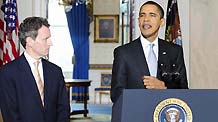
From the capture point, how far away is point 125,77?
2451 mm

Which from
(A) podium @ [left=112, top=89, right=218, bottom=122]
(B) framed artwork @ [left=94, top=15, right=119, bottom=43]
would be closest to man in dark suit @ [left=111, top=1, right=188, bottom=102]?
(A) podium @ [left=112, top=89, right=218, bottom=122]

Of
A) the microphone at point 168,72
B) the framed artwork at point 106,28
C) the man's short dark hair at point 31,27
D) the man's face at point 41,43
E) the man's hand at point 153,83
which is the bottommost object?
the man's hand at point 153,83

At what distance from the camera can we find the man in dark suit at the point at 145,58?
2.40 metres

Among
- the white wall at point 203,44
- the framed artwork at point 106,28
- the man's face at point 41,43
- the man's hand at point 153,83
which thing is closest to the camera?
the man's hand at point 153,83

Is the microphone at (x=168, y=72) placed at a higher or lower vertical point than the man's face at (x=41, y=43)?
lower

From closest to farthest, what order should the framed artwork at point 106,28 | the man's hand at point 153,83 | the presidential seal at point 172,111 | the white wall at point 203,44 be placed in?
the presidential seal at point 172,111, the man's hand at point 153,83, the white wall at point 203,44, the framed artwork at point 106,28

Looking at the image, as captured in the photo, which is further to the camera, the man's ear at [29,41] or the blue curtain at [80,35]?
the blue curtain at [80,35]

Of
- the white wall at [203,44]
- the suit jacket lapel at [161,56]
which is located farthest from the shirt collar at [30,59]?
the white wall at [203,44]

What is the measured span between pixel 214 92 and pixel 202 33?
3658 millimetres

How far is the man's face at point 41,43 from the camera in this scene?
238cm

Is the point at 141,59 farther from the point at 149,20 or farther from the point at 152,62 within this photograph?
the point at 149,20

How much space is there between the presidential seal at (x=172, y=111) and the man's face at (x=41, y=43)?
118 cm

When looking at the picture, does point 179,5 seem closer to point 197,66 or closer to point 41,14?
point 197,66

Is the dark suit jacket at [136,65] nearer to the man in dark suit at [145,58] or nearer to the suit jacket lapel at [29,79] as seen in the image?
the man in dark suit at [145,58]
